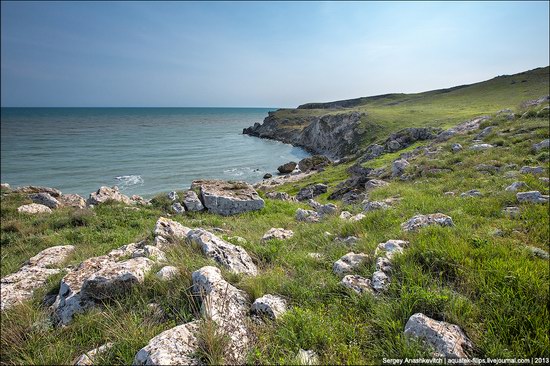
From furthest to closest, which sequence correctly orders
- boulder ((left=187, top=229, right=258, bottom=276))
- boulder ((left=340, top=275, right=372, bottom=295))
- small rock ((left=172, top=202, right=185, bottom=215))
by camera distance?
1. small rock ((left=172, top=202, right=185, bottom=215))
2. boulder ((left=187, top=229, right=258, bottom=276))
3. boulder ((left=340, top=275, right=372, bottom=295))

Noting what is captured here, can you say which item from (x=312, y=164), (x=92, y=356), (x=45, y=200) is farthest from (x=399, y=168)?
(x=312, y=164)

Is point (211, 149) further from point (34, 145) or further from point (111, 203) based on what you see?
point (111, 203)

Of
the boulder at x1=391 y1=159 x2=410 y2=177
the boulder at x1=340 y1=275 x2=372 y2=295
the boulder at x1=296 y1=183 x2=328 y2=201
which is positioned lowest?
the boulder at x1=296 y1=183 x2=328 y2=201

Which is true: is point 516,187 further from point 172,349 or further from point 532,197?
point 172,349

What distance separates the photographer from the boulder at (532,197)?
848 cm

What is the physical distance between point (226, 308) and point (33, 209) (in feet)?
69.2

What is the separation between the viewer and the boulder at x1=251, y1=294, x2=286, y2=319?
13.5 ft

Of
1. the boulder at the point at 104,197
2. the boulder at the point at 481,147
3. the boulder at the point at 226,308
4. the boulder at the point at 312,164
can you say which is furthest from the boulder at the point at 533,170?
the boulder at the point at 312,164

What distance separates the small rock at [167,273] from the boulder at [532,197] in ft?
35.2

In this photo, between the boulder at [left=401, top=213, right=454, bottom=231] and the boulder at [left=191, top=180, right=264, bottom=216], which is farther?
the boulder at [left=191, top=180, right=264, bottom=216]

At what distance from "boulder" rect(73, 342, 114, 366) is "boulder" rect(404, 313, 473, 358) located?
13.3ft

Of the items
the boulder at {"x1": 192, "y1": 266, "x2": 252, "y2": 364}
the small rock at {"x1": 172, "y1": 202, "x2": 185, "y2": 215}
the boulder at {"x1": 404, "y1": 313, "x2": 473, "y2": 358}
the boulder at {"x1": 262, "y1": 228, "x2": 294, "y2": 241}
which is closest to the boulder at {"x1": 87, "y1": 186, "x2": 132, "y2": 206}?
the small rock at {"x1": 172, "y1": 202, "x2": 185, "y2": 215}

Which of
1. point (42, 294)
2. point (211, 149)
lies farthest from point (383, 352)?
point (211, 149)

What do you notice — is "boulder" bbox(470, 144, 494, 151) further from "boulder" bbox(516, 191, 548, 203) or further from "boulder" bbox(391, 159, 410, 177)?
"boulder" bbox(516, 191, 548, 203)
